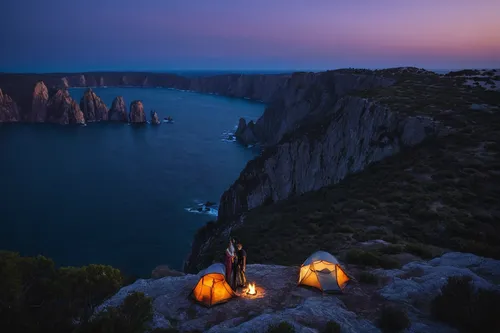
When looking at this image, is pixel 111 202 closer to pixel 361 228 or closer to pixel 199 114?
pixel 361 228

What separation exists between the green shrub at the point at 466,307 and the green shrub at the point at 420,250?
499cm

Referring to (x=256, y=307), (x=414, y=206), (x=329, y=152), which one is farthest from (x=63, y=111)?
(x=256, y=307)

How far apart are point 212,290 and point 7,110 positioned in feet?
644

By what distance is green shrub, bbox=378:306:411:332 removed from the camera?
31.9 ft

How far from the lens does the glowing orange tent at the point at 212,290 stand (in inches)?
496

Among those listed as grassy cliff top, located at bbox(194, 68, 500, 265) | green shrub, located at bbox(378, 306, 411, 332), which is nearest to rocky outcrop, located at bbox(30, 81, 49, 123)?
grassy cliff top, located at bbox(194, 68, 500, 265)

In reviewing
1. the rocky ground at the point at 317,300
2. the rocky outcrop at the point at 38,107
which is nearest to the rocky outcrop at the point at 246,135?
the rocky outcrop at the point at 38,107

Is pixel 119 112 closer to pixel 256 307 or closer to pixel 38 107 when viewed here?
pixel 38 107

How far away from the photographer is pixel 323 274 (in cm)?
1303

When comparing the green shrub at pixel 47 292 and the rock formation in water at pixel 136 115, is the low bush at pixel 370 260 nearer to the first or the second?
the green shrub at pixel 47 292

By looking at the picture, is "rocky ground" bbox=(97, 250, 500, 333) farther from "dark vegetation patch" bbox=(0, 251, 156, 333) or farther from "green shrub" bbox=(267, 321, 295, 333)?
"dark vegetation patch" bbox=(0, 251, 156, 333)

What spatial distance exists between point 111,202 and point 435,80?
2580 inches

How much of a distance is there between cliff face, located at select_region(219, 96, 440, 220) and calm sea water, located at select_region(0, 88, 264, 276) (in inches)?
548

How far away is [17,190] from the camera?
78438 millimetres
